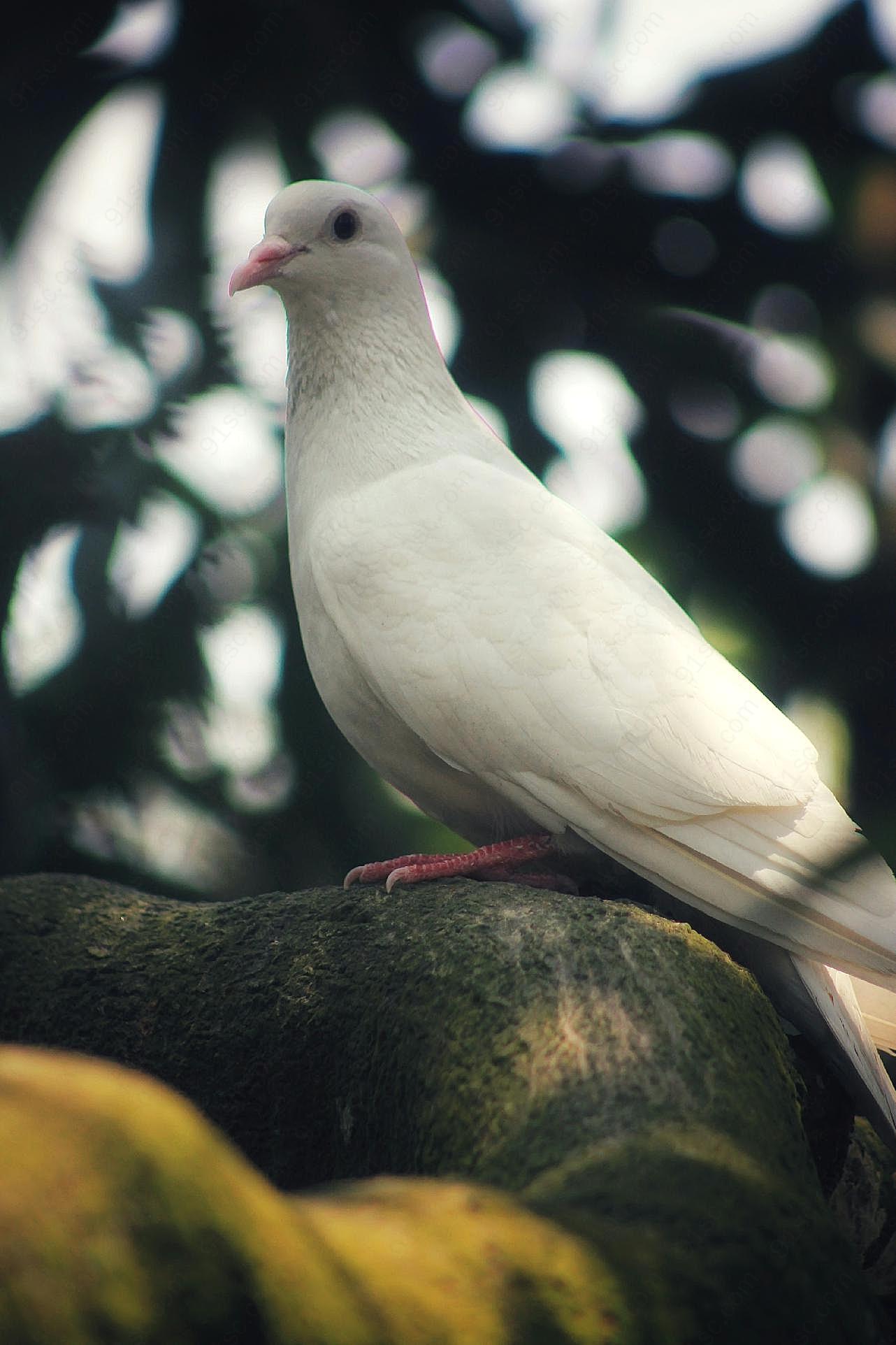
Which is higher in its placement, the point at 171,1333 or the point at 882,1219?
the point at 171,1333

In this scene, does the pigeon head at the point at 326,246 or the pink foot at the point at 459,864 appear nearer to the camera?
the pink foot at the point at 459,864

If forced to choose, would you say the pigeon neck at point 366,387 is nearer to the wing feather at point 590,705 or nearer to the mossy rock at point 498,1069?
the wing feather at point 590,705

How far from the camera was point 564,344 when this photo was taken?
1.77 meters

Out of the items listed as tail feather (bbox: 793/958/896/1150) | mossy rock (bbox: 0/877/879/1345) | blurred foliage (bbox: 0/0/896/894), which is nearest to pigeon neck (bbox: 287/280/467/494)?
blurred foliage (bbox: 0/0/896/894)

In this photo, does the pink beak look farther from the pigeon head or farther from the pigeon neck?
the pigeon neck

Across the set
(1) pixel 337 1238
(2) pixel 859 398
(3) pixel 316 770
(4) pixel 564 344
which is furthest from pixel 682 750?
(1) pixel 337 1238

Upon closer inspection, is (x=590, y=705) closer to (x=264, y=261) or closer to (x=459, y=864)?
Result: (x=459, y=864)

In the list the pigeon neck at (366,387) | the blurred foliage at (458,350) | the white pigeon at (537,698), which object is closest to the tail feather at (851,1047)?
the white pigeon at (537,698)

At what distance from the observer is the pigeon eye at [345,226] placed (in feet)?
11.2

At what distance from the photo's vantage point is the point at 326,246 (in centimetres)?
347

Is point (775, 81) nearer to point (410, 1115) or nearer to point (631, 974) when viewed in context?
point (631, 974)

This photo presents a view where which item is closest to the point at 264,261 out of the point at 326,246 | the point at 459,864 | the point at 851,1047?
the point at 326,246

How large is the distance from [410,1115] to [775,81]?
6.13 feet

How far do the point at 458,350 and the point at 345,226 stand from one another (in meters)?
1.66
